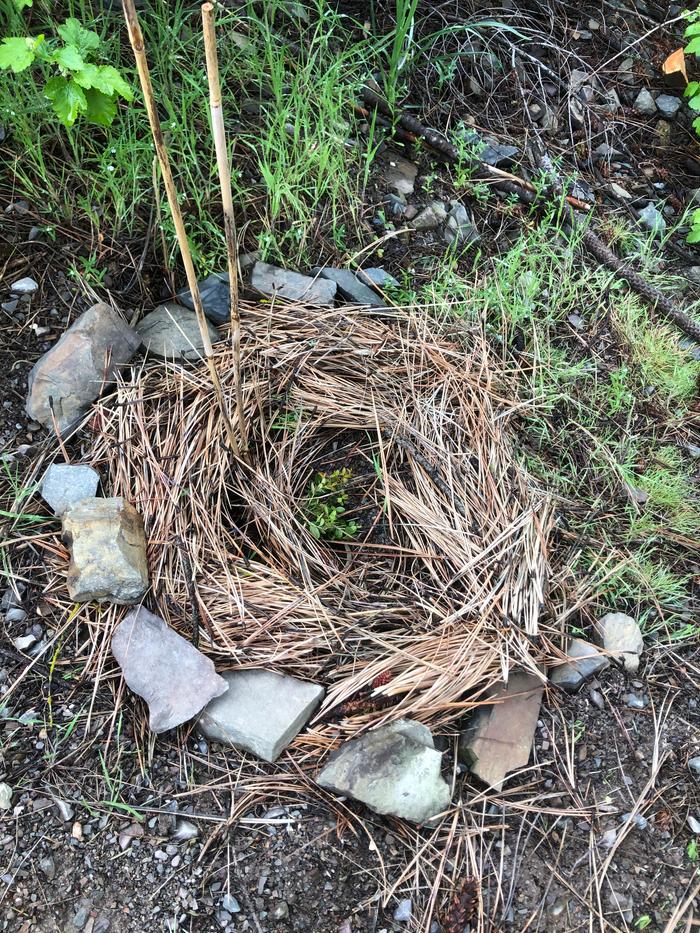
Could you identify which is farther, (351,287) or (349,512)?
(351,287)

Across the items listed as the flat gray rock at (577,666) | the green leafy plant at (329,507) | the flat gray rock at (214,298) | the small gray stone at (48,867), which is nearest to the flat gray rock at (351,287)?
the flat gray rock at (214,298)

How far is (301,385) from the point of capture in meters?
2.04

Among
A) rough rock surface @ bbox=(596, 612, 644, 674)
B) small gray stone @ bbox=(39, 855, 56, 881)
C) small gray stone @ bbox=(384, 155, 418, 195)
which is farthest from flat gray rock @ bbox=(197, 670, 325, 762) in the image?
small gray stone @ bbox=(384, 155, 418, 195)

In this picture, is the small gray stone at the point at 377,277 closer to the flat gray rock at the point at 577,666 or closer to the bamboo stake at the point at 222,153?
the bamboo stake at the point at 222,153

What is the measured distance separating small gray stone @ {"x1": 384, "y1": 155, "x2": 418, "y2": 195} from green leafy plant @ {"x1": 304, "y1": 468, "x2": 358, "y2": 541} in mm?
1054

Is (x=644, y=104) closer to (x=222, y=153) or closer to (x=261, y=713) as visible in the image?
(x=222, y=153)

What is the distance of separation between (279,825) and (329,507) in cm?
75

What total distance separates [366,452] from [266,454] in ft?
0.92

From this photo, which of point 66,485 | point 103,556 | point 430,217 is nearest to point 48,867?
point 103,556

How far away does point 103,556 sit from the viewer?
1.67 metres

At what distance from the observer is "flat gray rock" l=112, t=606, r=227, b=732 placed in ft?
5.24

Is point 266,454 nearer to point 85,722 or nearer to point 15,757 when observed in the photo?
point 85,722

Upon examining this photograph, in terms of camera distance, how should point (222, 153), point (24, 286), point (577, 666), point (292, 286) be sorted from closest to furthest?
point (222, 153), point (577, 666), point (24, 286), point (292, 286)

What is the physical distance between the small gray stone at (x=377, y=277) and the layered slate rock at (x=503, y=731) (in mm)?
1184
